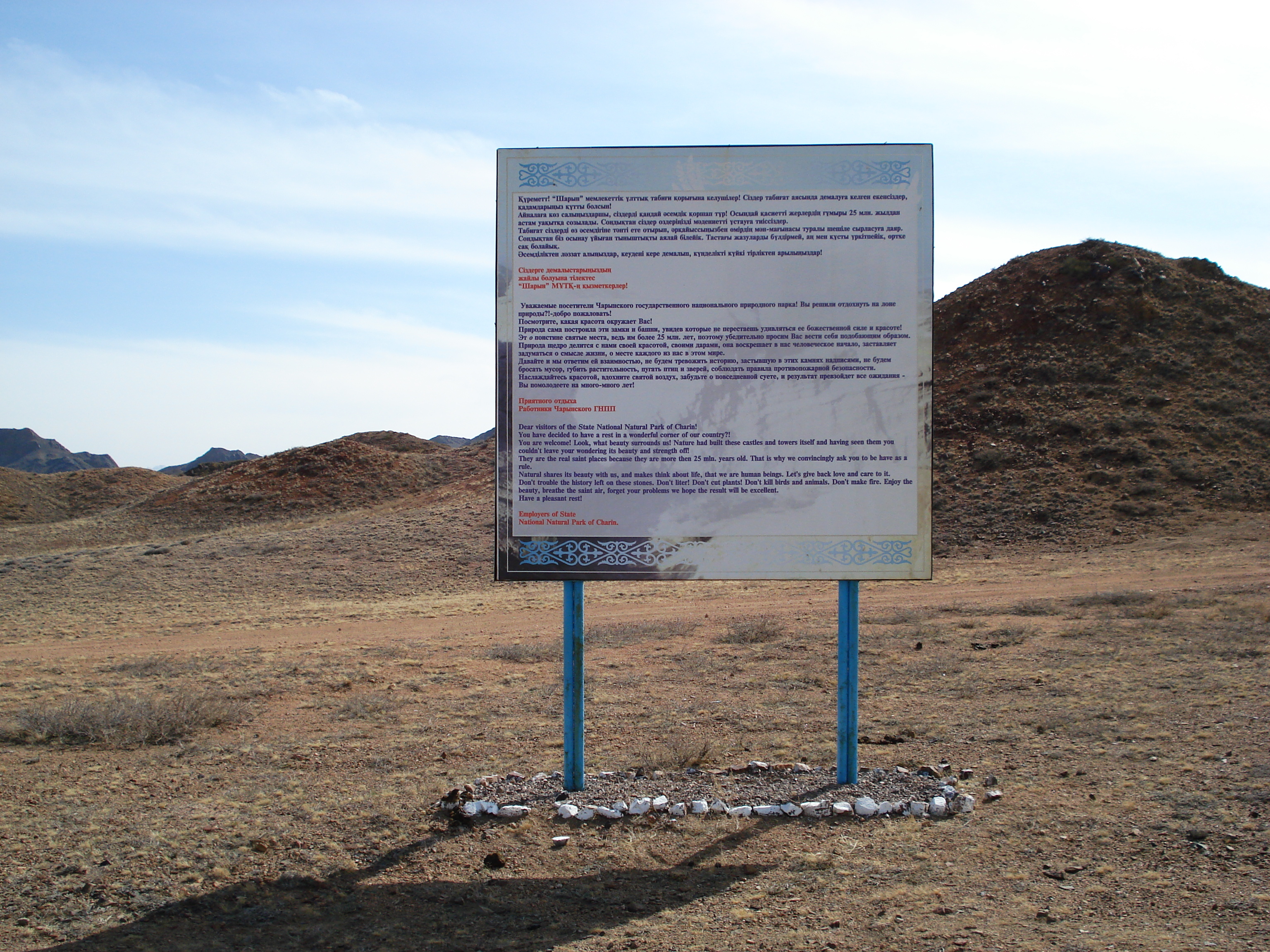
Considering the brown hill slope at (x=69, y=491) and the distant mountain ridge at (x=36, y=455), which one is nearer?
the brown hill slope at (x=69, y=491)

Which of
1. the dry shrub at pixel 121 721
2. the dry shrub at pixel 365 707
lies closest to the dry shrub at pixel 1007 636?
the dry shrub at pixel 365 707

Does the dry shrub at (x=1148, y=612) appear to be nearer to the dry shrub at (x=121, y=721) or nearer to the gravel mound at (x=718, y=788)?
the gravel mound at (x=718, y=788)

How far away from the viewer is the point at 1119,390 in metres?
27.9

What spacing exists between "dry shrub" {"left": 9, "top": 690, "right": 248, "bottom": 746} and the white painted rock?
5.08 m

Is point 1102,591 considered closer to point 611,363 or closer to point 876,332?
point 876,332

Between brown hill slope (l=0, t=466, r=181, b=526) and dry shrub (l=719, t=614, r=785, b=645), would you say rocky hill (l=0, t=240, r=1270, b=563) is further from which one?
dry shrub (l=719, t=614, r=785, b=645)

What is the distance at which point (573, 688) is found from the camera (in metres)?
5.12

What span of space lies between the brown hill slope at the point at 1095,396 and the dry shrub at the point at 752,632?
11.2 metres

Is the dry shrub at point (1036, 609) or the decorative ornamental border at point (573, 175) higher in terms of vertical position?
the decorative ornamental border at point (573, 175)

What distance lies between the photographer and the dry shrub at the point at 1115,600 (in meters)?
11.8

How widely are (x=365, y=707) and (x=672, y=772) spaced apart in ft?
11.0

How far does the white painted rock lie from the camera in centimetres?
483

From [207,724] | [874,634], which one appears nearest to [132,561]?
[207,724]

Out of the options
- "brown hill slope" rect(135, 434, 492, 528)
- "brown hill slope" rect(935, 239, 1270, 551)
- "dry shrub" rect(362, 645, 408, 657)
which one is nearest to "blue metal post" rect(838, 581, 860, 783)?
"dry shrub" rect(362, 645, 408, 657)
